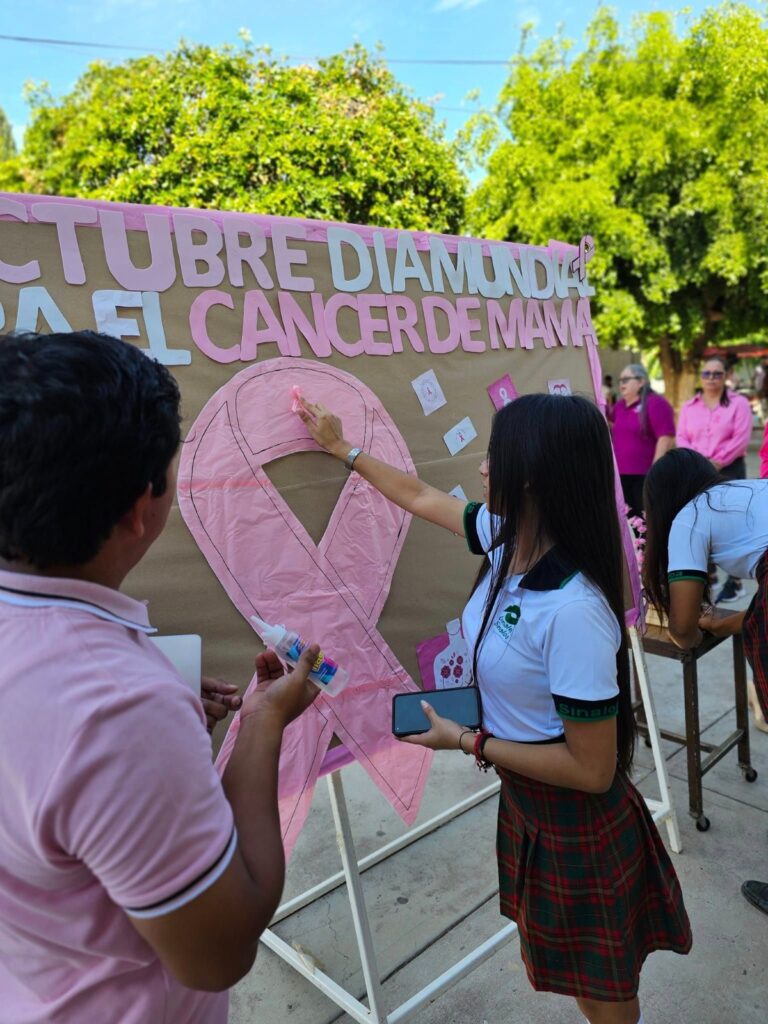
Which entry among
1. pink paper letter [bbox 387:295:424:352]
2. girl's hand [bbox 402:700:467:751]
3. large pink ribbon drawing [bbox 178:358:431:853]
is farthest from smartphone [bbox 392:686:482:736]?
Result: pink paper letter [bbox 387:295:424:352]

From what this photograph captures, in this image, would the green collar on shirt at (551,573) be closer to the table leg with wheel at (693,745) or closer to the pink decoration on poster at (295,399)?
the pink decoration on poster at (295,399)

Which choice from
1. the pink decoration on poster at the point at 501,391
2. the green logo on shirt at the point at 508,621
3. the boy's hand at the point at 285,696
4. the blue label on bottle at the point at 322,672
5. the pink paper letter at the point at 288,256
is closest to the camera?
the boy's hand at the point at 285,696

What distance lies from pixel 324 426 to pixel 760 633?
136cm

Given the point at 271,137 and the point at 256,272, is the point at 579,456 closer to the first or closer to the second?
the point at 256,272

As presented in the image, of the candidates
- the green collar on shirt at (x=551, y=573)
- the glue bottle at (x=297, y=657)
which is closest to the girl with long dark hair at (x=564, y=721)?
the green collar on shirt at (x=551, y=573)

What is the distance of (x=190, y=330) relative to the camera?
147 cm

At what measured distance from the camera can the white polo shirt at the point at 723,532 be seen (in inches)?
77.0

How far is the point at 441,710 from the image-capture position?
4.56ft

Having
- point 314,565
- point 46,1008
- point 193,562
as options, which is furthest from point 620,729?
point 46,1008

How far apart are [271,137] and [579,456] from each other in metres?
7.79

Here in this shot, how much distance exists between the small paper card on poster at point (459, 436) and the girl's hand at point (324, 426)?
1.26 feet

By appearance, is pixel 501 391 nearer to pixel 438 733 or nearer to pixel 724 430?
pixel 438 733

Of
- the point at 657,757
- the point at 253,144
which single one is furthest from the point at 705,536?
the point at 253,144

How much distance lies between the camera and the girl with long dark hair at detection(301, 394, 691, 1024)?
119 centimetres
